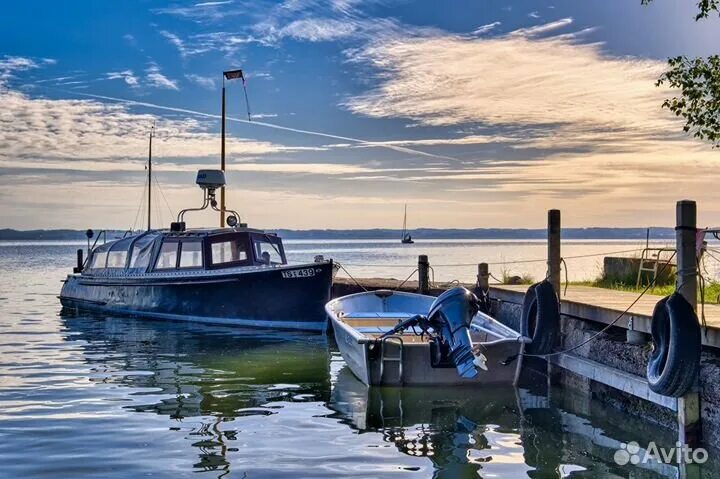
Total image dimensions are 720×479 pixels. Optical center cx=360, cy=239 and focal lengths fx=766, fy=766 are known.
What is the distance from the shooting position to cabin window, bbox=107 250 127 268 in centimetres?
2416

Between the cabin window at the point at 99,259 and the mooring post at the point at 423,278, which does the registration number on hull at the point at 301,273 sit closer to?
the mooring post at the point at 423,278

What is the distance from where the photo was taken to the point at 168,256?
71.7 feet

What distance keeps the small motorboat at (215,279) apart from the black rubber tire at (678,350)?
11.8 m

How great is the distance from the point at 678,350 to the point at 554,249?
5.01m

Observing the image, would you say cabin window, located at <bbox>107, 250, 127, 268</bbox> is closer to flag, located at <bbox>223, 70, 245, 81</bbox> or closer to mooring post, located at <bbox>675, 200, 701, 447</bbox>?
flag, located at <bbox>223, 70, 245, 81</bbox>

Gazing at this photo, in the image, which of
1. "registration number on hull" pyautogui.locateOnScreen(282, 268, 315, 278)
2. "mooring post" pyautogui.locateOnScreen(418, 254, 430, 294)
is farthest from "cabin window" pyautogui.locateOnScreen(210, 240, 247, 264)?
"mooring post" pyautogui.locateOnScreen(418, 254, 430, 294)

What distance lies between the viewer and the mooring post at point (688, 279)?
8.46m

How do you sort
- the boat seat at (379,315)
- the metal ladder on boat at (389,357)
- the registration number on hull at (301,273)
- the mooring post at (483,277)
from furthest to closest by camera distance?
Result: the registration number on hull at (301,273) → the mooring post at (483,277) → the boat seat at (379,315) → the metal ladder on boat at (389,357)

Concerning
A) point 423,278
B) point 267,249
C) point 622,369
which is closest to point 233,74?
point 267,249

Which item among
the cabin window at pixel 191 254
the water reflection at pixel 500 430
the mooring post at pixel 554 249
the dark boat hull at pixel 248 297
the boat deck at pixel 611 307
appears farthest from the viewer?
the cabin window at pixel 191 254

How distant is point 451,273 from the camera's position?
46938 millimetres

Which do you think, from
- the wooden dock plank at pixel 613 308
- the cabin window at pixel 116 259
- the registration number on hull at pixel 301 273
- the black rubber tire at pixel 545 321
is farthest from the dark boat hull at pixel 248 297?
the black rubber tire at pixel 545 321

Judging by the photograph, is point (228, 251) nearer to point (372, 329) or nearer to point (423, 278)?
point (423, 278)

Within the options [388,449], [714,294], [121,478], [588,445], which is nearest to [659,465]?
[588,445]
